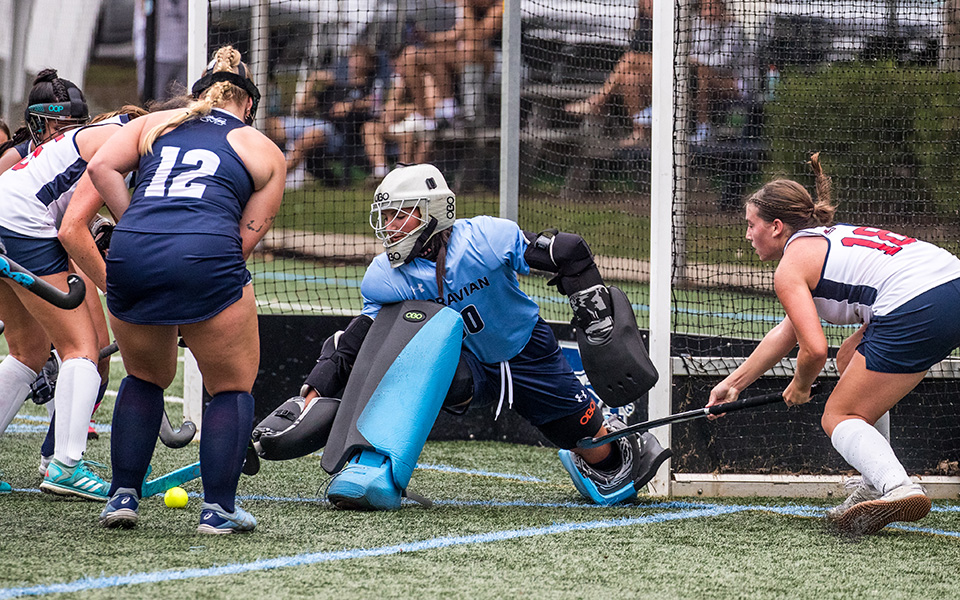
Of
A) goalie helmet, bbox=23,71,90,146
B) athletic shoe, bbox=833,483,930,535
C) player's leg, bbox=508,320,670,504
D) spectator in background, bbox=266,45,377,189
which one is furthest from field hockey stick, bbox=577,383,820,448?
spectator in background, bbox=266,45,377,189

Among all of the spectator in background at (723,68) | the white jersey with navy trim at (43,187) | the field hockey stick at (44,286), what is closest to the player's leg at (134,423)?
the field hockey stick at (44,286)

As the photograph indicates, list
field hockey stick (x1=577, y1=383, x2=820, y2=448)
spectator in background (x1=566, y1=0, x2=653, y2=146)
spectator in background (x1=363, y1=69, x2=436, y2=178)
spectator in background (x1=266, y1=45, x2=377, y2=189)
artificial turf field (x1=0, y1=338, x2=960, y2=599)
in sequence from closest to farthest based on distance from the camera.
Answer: artificial turf field (x1=0, y1=338, x2=960, y2=599) → field hockey stick (x1=577, y1=383, x2=820, y2=448) → spectator in background (x1=566, y1=0, x2=653, y2=146) → spectator in background (x1=363, y1=69, x2=436, y2=178) → spectator in background (x1=266, y1=45, x2=377, y2=189)

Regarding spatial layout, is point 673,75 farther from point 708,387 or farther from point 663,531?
point 663,531

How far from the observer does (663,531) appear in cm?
385

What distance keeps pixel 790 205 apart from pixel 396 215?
144 cm

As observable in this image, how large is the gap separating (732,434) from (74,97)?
10.0 ft

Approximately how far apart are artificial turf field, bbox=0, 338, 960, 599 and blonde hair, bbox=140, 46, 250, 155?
50.2 inches

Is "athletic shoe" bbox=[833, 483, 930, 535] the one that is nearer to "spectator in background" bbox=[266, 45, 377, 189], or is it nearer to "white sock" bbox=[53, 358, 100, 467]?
"white sock" bbox=[53, 358, 100, 467]

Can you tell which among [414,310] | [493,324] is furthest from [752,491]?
[414,310]

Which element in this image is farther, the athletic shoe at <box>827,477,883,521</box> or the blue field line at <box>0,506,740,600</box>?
the athletic shoe at <box>827,477,883,521</box>

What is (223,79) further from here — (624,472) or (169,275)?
(624,472)

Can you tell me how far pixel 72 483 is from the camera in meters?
4.15

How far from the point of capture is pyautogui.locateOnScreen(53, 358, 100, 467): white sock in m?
4.19

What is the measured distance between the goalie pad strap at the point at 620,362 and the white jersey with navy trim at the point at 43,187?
2.00m
